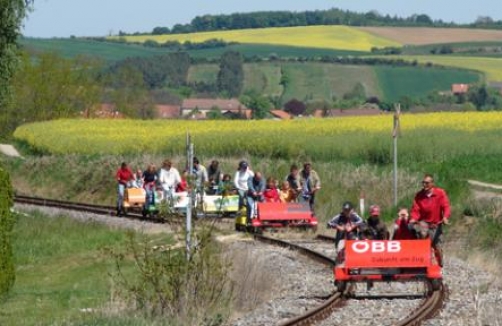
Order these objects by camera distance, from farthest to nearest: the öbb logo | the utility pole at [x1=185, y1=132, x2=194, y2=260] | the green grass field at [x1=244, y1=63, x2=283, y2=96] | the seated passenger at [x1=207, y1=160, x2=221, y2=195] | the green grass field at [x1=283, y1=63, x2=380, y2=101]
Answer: the green grass field at [x1=244, y1=63, x2=283, y2=96]
the green grass field at [x1=283, y1=63, x2=380, y2=101]
the seated passenger at [x1=207, y1=160, x2=221, y2=195]
the öbb logo
the utility pole at [x1=185, y1=132, x2=194, y2=260]

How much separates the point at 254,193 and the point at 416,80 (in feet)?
318

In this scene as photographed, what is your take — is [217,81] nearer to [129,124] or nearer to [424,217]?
Result: [129,124]

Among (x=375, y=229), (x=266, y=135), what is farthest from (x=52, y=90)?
(x=375, y=229)

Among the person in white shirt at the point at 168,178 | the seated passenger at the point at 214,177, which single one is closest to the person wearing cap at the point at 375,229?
the seated passenger at the point at 214,177

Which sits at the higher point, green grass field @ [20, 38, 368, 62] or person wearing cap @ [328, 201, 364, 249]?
person wearing cap @ [328, 201, 364, 249]

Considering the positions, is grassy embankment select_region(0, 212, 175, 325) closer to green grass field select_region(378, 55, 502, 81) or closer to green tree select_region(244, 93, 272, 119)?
green tree select_region(244, 93, 272, 119)

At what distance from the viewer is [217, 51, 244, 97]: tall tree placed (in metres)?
140

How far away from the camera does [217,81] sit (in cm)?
14738

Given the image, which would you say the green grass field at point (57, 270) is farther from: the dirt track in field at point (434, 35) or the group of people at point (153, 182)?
the dirt track in field at point (434, 35)

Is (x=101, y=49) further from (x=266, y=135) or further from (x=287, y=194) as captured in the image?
(x=287, y=194)

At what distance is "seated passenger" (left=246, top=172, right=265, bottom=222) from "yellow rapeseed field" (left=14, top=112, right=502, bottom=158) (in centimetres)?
1979

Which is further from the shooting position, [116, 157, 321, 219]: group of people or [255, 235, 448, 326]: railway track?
[116, 157, 321, 219]: group of people

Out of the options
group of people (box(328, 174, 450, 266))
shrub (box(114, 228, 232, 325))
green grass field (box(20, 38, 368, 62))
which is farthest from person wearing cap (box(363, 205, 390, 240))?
green grass field (box(20, 38, 368, 62))

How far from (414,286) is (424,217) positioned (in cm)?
116
